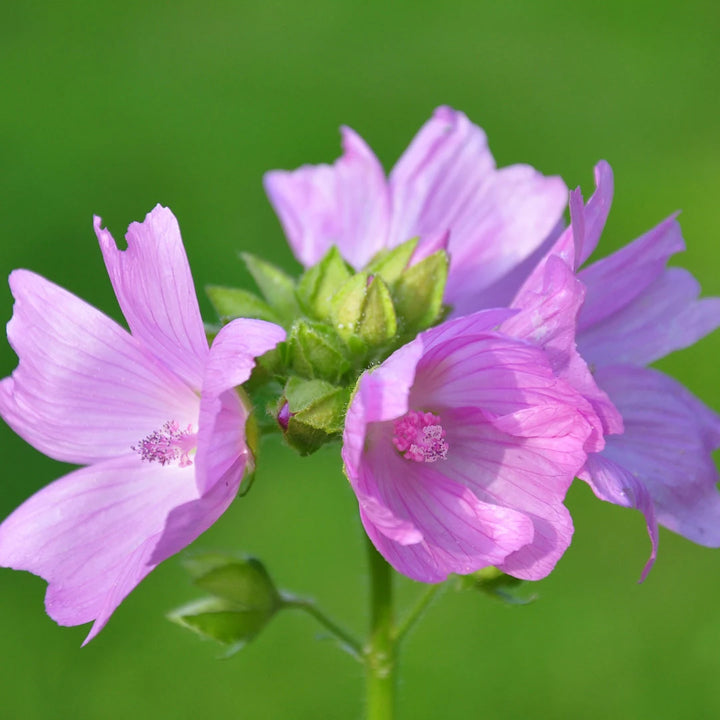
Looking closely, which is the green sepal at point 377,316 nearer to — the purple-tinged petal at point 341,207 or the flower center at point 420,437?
the flower center at point 420,437

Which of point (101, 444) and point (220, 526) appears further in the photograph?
point (220, 526)

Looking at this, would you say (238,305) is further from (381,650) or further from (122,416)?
(381,650)

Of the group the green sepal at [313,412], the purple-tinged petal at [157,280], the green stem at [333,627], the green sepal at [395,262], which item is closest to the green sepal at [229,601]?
the green stem at [333,627]

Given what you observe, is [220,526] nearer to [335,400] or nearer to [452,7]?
[335,400]

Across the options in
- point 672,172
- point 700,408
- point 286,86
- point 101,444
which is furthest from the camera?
point 286,86

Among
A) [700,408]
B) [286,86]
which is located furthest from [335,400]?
[286,86]

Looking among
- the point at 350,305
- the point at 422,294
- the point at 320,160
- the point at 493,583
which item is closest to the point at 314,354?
the point at 350,305
